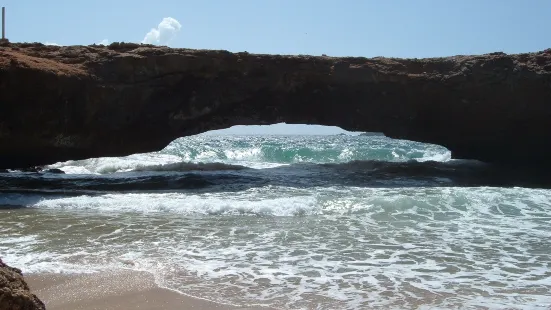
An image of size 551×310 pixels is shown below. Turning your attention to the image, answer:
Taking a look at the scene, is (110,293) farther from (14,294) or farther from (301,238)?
(301,238)

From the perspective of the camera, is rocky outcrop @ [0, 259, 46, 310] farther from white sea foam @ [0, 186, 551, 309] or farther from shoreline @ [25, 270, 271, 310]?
white sea foam @ [0, 186, 551, 309]

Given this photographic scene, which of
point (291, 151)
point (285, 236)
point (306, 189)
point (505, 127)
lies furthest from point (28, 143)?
point (291, 151)

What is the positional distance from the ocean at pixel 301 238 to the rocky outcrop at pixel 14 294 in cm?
197

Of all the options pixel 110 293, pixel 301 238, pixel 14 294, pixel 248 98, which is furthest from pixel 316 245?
pixel 248 98

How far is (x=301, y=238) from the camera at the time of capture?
7164mm

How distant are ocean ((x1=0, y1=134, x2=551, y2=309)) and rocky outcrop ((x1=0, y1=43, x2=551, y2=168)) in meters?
1.63

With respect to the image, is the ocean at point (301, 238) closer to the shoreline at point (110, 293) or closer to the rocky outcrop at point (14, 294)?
the shoreline at point (110, 293)

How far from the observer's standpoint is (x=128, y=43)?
14883mm

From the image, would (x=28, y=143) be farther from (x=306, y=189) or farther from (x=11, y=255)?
(x=11, y=255)

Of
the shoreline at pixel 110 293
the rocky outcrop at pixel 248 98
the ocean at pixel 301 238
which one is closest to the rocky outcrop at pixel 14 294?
the shoreline at pixel 110 293

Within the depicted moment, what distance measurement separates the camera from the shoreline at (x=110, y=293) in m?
4.40

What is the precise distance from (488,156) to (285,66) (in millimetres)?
8399

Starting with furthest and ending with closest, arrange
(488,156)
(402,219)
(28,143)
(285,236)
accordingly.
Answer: (488,156)
(28,143)
(402,219)
(285,236)

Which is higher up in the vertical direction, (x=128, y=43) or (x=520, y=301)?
(x=128, y=43)
